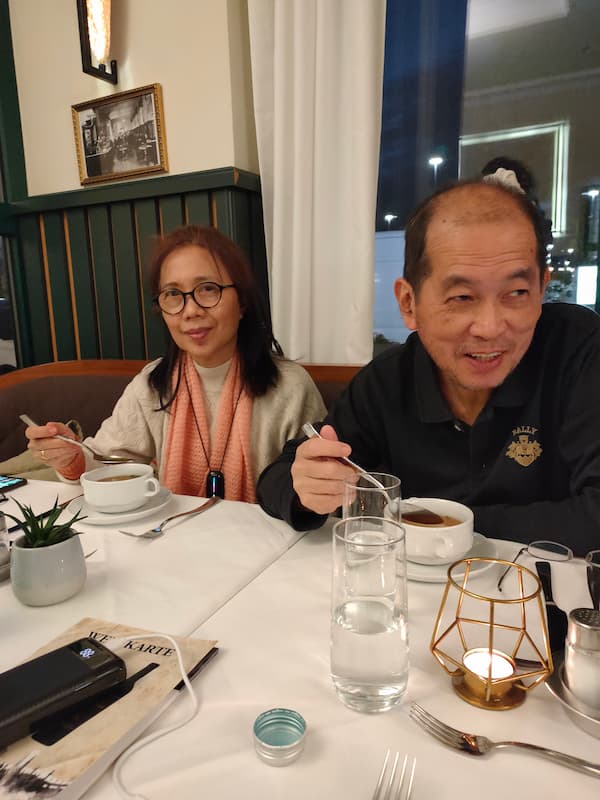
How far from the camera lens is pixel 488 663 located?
0.56 meters

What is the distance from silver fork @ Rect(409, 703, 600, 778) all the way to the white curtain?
1.70 meters

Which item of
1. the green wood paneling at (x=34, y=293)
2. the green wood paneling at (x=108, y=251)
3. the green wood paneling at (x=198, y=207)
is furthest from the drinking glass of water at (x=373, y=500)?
the green wood paneling at (x=34, y=293)

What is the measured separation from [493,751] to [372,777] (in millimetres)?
111

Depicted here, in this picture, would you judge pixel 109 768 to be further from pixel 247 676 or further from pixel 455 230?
pixel 455 230

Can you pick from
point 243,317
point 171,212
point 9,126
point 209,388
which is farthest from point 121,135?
point 209,388

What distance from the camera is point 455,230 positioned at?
0.98 meters

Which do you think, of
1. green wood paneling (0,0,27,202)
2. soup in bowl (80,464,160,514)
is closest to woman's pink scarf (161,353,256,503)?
soup in bowl (80,464,160,514)

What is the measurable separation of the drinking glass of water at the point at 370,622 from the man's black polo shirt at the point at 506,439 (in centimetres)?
38

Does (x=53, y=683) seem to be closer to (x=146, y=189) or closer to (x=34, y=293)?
(x=146, y=189)

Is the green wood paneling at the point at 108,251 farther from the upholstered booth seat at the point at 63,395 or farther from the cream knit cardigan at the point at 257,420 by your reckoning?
the cream knit cardigan at the point at 257,420

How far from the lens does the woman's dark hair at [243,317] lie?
5.22 ft

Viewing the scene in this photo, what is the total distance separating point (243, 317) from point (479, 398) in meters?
0.78

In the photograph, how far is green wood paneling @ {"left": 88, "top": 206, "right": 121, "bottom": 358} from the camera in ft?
8.39

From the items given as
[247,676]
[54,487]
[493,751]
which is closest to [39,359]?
[54,487]
